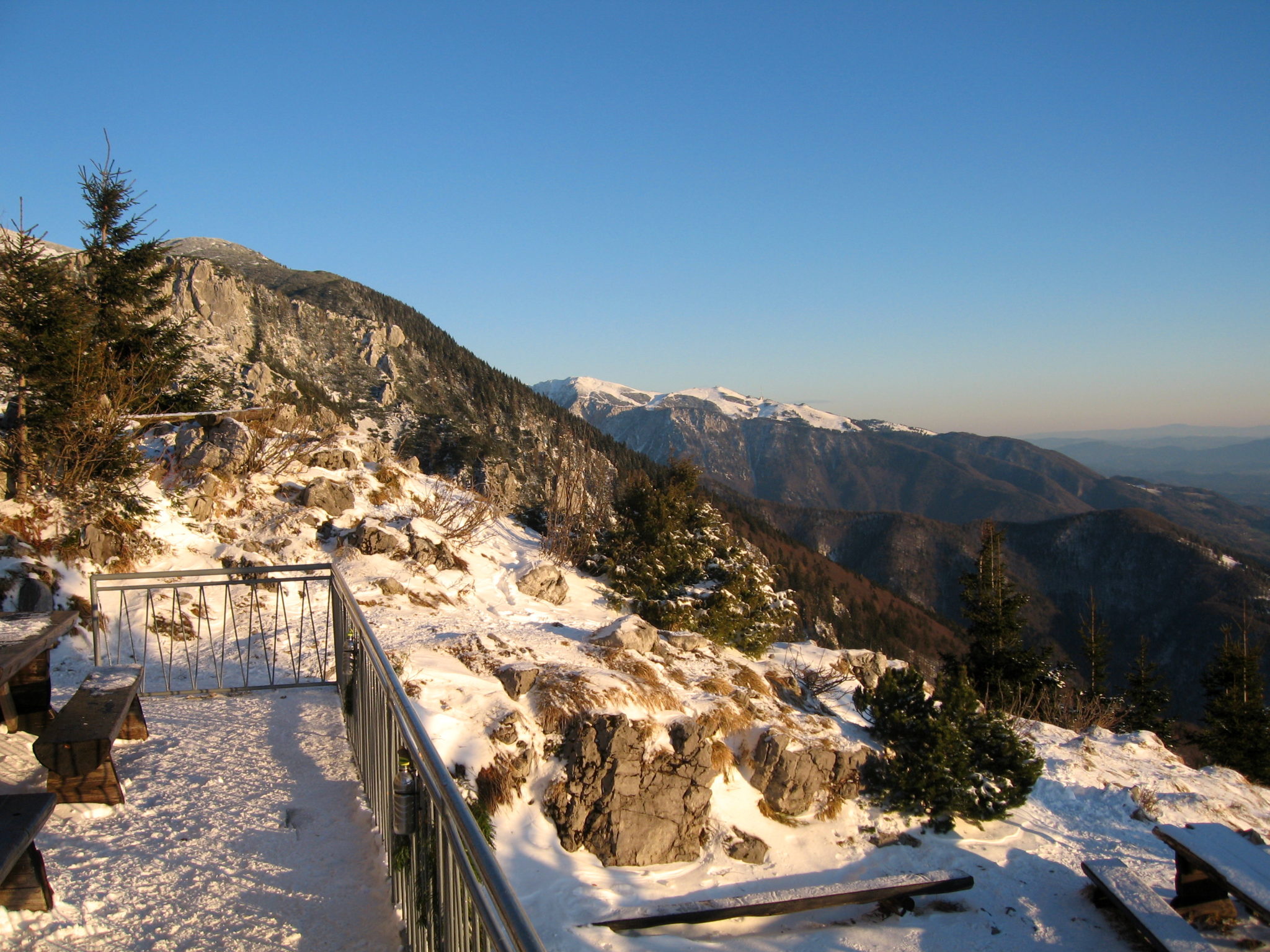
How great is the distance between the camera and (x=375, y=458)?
1655 centimetres

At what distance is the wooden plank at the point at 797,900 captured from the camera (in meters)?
6.19

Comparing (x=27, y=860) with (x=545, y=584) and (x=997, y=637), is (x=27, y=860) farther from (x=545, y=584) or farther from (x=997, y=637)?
(x=997, y=637)

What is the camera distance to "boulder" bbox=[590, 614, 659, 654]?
10.6 meters

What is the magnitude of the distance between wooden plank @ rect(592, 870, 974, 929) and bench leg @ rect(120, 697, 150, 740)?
4.08m

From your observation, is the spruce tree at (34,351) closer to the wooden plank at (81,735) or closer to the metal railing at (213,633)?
the metal railing at (213,633)

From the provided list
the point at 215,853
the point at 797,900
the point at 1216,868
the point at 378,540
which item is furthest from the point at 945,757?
the point at 378,540

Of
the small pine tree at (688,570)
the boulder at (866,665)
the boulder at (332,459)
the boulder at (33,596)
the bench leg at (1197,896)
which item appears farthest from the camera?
the boulder at (866,665)

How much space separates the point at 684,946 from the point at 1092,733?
12338 millimetres

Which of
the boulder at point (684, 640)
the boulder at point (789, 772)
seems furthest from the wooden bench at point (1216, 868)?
the boulder at point (684, 640)

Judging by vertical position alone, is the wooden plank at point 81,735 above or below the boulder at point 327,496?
below

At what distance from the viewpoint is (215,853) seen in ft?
10.0

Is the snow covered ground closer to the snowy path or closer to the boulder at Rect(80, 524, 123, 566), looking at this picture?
the snowy path

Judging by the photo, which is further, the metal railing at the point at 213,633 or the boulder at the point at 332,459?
the boulder at the point at 332,459

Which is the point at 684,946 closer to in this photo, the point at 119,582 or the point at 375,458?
the point at 119,582
